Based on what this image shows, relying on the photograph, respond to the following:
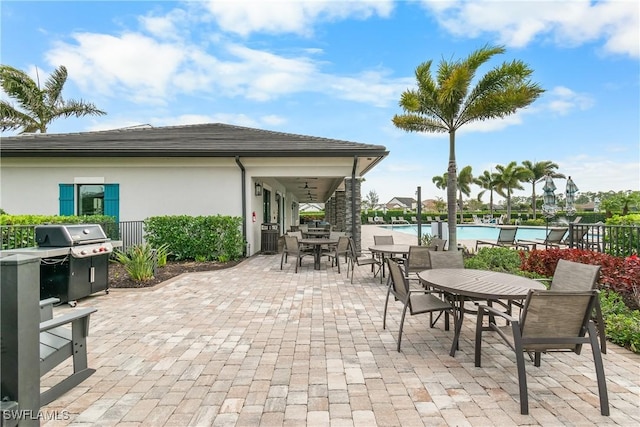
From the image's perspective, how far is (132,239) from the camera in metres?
9.82

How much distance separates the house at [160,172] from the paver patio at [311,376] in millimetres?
5866

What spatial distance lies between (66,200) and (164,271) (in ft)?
15.8

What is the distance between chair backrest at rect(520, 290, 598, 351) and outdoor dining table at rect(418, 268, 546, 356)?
466 mm

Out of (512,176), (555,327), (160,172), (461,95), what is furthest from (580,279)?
(512,176)

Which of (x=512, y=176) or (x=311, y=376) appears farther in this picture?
(x=512, y=176)

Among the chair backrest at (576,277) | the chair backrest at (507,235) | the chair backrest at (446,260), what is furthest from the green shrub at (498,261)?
the chair backrest at (507,235)

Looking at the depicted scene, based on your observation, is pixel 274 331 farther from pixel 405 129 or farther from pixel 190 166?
pixel 405 129

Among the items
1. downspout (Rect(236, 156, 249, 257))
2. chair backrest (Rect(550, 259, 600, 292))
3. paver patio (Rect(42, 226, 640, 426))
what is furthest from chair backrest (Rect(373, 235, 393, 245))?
chair backrest (Rect(550, 259, 600, 292))

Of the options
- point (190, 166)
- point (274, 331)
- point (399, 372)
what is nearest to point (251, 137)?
point (190, 166)

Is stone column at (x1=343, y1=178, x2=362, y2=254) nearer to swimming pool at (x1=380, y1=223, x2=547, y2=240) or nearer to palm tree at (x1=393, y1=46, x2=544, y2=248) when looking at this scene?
palm tree at (x1=393, y1=46, x2=544, y2=248)

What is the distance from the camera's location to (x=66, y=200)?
32.9 ft

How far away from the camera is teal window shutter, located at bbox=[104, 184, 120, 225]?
1014cm

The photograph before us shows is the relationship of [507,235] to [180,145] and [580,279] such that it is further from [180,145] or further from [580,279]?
[180,145]

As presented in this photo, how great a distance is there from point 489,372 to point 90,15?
1216 cm
